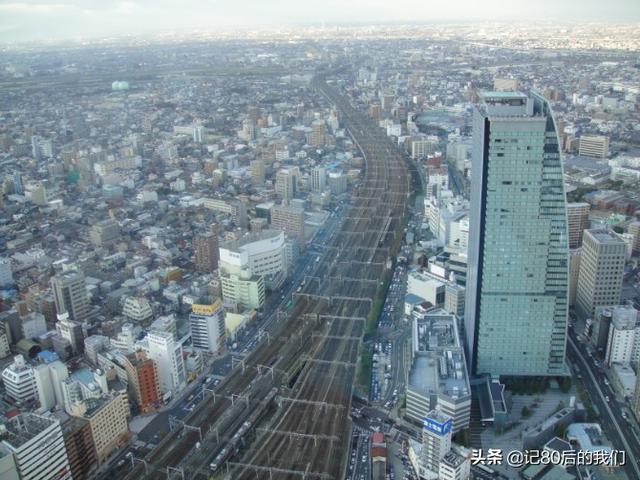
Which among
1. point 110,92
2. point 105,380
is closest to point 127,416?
point 105,380

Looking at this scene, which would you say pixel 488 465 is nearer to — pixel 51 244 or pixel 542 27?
pixel 51 244

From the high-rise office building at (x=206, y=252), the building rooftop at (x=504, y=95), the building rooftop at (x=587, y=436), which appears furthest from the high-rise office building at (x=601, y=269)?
the high-rise office building at (x=206, y=252)

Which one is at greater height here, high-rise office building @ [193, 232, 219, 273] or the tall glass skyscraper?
the tall glass skyscraper

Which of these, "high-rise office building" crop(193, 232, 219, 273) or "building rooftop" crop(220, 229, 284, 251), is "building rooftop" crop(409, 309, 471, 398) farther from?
"high-rise office building" crop(193, 232, 219, 273)

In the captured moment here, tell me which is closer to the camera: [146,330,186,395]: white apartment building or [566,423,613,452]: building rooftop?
[566,423,613,452]: building rooftop

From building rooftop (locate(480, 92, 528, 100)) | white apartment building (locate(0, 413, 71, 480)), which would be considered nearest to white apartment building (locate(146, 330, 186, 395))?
white apartment building (locate(0, 413, 71, 480))

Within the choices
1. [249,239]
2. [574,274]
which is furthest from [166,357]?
[574,274]
